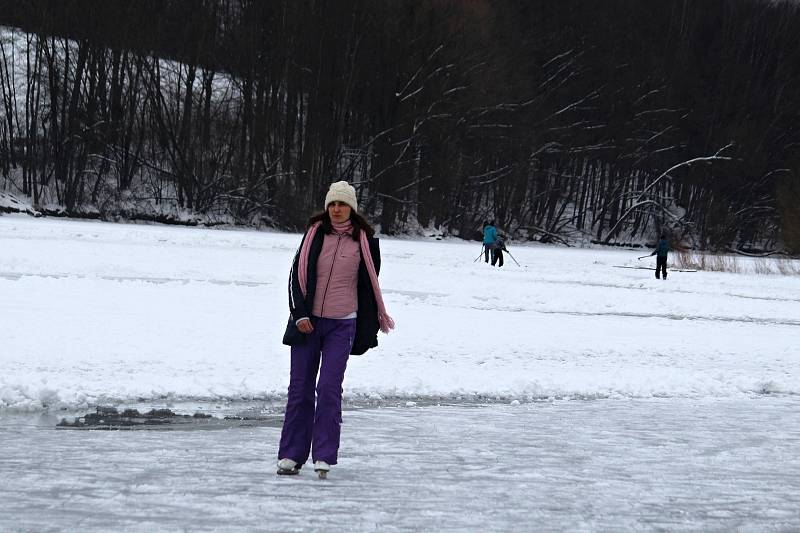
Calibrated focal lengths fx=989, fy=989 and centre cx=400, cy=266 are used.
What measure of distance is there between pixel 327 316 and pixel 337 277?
24cm

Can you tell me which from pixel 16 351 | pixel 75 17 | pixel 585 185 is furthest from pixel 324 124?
pixel 16 351

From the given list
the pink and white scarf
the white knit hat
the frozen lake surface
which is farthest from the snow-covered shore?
the white knit hat

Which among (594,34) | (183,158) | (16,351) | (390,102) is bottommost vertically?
(16,351)

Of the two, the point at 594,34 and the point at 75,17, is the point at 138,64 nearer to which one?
the point at 75,17

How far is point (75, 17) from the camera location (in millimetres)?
51438

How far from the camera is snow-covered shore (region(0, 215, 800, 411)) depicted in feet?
30.6

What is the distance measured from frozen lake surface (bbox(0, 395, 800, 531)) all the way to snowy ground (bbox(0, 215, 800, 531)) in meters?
0.02

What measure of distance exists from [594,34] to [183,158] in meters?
30.9

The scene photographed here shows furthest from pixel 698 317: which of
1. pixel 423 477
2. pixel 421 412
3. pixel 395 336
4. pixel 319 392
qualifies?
pixel 319 392

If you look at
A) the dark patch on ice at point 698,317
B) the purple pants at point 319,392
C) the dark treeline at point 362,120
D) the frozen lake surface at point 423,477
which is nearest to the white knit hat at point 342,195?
the purple pants at point 319,392

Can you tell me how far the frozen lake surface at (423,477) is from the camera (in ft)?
16.6

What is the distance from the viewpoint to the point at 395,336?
43.0ft

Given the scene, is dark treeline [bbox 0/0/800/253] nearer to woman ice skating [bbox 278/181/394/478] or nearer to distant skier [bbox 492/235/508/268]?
distant skier [bbox 492/235/508/268]

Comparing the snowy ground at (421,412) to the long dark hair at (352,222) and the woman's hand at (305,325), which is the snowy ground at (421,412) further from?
the long dark hair at (352,222)
